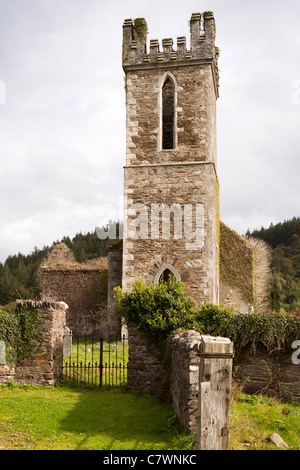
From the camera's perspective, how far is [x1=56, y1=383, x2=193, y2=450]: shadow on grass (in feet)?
24.1

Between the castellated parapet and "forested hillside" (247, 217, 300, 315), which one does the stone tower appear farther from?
"forested hillside" (247, 217, 300, 315)

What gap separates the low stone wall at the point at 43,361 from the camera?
12.1 m

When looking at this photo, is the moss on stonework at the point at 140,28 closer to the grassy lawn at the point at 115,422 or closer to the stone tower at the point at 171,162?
the stone tower at the point at 171,162

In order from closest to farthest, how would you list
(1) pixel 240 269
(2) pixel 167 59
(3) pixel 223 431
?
(3) pixel 223 431, (2) pixel 167 59, (1) pixel 240 269

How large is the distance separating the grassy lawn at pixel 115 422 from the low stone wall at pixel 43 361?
718mm

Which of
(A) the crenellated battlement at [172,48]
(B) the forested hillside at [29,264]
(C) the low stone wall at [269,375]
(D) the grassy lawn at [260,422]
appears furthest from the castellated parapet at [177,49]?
(B) the forested hillside at [29,264]

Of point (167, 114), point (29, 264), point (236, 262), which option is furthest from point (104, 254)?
point (167, 114)

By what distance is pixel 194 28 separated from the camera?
61.0ft

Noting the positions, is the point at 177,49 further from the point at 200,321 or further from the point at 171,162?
the point at 200,321

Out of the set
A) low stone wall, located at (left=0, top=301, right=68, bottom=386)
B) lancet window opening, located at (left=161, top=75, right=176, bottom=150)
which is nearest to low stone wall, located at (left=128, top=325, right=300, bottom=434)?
low stone wall, located at (left=0, top=301, right=68, bottom=386)

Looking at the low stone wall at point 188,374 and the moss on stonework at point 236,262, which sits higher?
the moss on stonework at point 236,262
